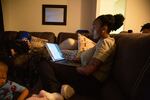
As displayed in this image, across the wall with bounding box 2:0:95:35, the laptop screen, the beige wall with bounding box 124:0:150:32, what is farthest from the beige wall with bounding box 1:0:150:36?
the laptop screen

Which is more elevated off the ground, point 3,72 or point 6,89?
point 3,72

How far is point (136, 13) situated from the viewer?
4.40 m

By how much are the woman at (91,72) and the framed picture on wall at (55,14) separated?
9.00ft

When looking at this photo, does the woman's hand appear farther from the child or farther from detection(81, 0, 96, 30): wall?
detection(81, 0, 96, 30): wall

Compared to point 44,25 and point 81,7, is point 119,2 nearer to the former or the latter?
point 81,7

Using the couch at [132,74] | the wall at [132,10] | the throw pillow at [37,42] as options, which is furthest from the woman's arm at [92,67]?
the wall at [132,10]

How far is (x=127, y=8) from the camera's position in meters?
4.38

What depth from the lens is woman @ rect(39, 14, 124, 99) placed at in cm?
180

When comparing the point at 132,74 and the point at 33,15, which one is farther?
the point at 33,15

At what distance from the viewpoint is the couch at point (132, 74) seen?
3.42ft

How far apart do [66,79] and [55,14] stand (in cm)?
298

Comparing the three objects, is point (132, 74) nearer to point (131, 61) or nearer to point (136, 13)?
point (131, 61)

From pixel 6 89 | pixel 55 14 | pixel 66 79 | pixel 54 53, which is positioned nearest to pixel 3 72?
pixel 6 89

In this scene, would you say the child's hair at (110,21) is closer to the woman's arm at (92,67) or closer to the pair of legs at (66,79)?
the woman's arm at (92,67)
